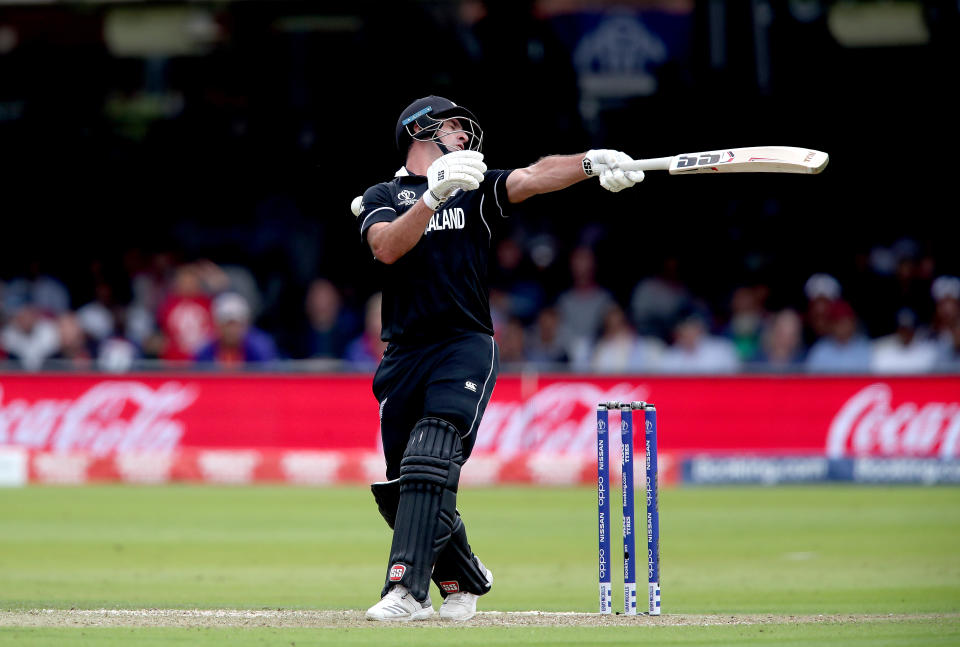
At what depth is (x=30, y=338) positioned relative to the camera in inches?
591

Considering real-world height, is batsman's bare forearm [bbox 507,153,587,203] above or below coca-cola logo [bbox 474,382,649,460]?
below

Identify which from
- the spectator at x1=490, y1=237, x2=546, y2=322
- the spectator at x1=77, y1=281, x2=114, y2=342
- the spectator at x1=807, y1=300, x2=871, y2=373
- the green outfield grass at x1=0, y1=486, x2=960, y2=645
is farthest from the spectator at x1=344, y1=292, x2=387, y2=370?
the spectator at x1=807, y1=300, x2=871, y2=373

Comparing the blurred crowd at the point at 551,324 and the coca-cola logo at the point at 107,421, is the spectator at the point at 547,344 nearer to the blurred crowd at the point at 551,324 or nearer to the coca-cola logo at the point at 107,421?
the blurred crowd at the point at 551,324

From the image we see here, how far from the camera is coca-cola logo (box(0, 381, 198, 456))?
528 inches

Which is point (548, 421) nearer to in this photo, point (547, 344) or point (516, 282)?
point (547, 344)

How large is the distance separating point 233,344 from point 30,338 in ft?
8.87

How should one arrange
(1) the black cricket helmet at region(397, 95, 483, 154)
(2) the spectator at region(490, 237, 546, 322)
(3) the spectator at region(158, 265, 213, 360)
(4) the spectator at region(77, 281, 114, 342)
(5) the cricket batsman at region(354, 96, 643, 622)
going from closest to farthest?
(5) the cricket batsman at region(354, 96, 643, 622)
(1) the black cricket helmet at region(397, 95, 483, 154)
(3) the spectator at region(158, 265, 213, 360)
(2) the spectator at region(490, 237, 546, 322)
(4) the spectator at region(77, 281, 114, 342)

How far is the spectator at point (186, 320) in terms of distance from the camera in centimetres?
1438

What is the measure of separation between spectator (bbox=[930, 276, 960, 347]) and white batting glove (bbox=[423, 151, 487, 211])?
31.4 feet

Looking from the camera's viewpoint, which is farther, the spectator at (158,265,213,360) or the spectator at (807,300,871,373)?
the spectator at (158,265,213,360)

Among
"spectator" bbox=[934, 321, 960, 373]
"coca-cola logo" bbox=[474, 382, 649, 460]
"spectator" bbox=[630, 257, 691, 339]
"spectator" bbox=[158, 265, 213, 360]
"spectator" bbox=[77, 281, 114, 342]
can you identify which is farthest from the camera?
"spectator" bbox=[77, 281, 114, 342]

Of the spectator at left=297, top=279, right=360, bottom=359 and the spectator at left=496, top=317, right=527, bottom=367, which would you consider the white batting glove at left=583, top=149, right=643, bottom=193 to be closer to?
the spectator at left=496, top=317, right=527, bottom=367

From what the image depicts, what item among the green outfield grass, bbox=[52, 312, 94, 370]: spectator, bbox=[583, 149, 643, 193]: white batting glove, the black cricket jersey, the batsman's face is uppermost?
bbox=[52, 312, 94, 370]: spectator

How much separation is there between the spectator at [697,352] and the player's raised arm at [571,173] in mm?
8541
